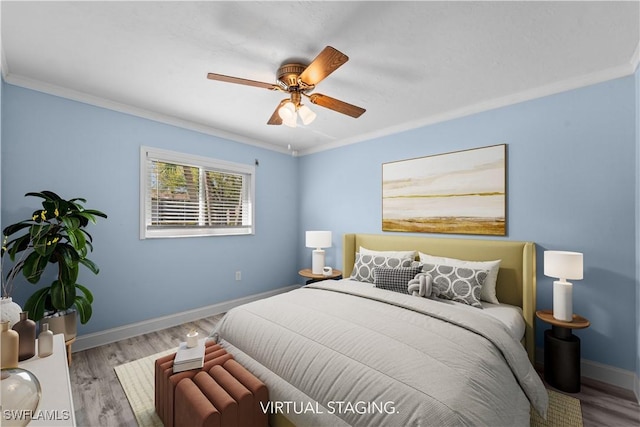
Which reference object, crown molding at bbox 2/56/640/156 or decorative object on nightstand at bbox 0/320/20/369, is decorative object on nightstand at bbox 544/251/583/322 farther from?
decorative object on nightstand at bbox 0/320/20/369

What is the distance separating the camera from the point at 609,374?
2.25m

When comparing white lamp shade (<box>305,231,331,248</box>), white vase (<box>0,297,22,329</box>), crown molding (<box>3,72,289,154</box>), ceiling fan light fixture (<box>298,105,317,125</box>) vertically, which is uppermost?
crown molding (<box>3,72,289,154</box>)

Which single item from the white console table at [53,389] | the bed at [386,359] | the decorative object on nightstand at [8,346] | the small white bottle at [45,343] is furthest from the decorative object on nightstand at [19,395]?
the bed at [386,359]

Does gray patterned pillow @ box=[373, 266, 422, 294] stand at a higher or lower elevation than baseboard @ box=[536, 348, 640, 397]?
higher

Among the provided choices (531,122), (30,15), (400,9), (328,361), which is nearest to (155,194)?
(30,15)

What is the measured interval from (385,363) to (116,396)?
6.72 feet

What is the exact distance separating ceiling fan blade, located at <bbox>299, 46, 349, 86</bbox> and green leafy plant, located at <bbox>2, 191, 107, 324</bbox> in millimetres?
2165

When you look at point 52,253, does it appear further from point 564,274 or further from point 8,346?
point 564,274

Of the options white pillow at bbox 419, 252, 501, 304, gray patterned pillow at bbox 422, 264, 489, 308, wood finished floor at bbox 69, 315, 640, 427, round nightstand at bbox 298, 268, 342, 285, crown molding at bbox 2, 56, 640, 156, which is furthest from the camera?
round nightstand at bbox 298, 268, 342, 285

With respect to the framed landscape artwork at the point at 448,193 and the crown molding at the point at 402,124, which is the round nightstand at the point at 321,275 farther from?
the crown molding at the point at 402,124

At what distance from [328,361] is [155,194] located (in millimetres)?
2837

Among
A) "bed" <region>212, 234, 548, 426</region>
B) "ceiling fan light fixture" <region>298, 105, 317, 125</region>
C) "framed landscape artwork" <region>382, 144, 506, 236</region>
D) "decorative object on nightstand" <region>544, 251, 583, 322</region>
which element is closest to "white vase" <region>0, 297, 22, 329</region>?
"bed" <region>212, 234, 548, 426</region>

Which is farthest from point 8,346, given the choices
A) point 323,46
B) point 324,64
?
point 323,46

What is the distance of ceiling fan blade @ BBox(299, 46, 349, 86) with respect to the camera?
5.21 ft
